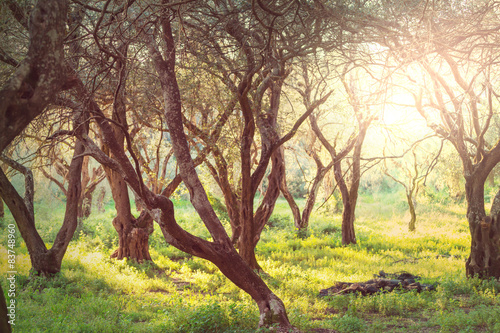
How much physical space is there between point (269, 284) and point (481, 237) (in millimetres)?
4509

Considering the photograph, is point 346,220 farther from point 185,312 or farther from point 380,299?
point 185,312

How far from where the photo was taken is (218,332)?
5.48 meters

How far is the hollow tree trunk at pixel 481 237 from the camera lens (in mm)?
8180

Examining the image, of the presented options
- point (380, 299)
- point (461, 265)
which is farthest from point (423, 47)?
point (461, 265)

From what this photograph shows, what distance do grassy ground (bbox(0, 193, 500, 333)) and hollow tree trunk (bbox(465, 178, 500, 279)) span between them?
434 mm

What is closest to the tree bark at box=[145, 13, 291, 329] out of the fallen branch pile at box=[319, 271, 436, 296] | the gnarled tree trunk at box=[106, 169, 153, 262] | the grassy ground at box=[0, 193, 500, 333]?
the grassy ground at box=[0, 193, 500, 333]

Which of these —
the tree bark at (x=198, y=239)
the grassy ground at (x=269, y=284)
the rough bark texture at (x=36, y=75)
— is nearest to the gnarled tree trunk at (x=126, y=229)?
the grassy ground at (x=269, y=284)

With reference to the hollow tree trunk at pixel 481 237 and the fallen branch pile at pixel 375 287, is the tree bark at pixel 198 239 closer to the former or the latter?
the fallen branch pile at pixel 375 287

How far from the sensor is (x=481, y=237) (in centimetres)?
→ 837

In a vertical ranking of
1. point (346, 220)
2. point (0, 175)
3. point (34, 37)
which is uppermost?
point (34, 37)

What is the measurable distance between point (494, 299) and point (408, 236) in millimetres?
9152

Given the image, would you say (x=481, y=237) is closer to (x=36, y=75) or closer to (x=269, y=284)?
(x=269, y=284)

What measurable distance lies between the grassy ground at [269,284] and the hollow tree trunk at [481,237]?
1.42ft

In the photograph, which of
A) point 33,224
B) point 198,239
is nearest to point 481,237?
point 198,239
